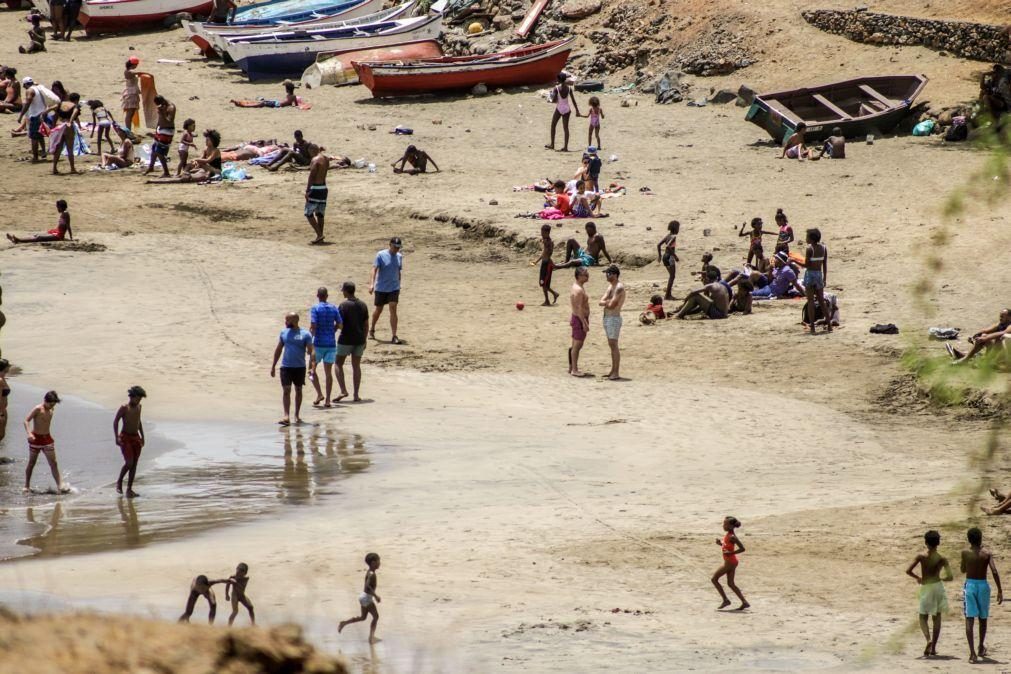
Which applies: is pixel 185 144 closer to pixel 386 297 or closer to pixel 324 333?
pixel 386 297

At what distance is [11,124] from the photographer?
3256cm

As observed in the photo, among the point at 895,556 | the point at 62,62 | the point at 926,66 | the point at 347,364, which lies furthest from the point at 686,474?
the point at 62,62

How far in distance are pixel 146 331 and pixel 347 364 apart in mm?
2942

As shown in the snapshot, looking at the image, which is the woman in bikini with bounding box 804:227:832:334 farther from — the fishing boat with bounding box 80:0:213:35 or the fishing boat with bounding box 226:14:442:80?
the fishing boat with bounding box 80:0:213:35

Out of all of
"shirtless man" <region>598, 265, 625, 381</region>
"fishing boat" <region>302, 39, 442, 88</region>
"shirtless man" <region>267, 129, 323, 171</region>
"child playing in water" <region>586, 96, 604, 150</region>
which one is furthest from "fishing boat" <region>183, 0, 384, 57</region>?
"shirtless man" <region>598, 265, 625, 381</region>

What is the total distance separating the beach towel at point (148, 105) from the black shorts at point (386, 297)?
14.5 metres

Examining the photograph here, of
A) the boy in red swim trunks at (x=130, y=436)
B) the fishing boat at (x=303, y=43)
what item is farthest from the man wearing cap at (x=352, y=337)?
the fishing boat at (x=303, y=43)

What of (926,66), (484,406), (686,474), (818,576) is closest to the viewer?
(818,576)

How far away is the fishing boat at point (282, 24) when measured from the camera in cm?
3881

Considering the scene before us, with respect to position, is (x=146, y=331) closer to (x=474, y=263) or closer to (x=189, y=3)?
(x=474, y=263)

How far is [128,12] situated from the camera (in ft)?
137

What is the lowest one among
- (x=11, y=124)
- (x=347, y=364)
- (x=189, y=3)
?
(x=347, y=364)

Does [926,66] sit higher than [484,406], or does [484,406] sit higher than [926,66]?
[926,66]

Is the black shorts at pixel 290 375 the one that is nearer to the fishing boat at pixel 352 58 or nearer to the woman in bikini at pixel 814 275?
the woman in bikini at pixel 814 275
